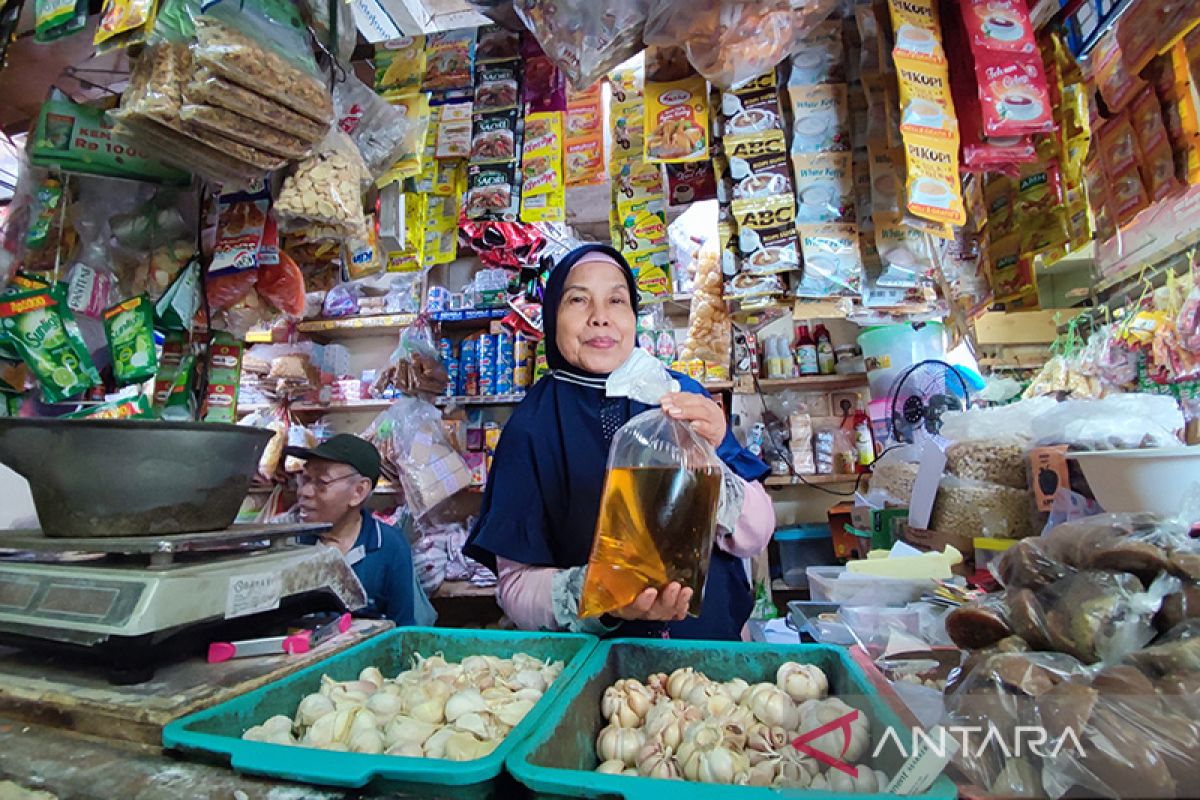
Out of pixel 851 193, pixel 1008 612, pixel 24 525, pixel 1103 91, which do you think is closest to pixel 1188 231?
pixel 1103 91

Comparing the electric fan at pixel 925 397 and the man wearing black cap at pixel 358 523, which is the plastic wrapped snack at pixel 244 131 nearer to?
the man wearing black cap at pixel 358 523

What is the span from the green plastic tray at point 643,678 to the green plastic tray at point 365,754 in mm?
24

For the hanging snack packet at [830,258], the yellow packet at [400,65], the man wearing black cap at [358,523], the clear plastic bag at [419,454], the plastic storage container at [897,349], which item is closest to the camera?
the hanging snack packet at [830,258]

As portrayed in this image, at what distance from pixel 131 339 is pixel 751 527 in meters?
2.01

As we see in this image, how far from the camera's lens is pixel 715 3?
1483 millimetres

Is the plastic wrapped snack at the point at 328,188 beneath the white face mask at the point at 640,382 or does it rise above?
above

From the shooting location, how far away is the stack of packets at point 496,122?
217 cm

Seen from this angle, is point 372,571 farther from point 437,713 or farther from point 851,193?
point 851,193

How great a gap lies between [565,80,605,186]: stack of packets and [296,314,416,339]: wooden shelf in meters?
1.82

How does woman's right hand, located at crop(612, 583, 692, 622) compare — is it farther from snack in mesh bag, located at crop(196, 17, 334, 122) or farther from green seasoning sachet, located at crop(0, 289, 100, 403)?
green seasoning sachet, located at crop(0, 289, 100, 403)

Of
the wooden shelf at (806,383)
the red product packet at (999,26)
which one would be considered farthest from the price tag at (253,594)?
the wooden shelf at (806,383)

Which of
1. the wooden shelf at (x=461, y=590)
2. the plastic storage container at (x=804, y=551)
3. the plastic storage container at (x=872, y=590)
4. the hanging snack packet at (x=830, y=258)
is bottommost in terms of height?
the wooden shelf at (x=461, y=590)

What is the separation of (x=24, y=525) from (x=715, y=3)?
2.58 meters

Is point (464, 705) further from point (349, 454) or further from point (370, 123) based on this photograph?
point (349, 454)
